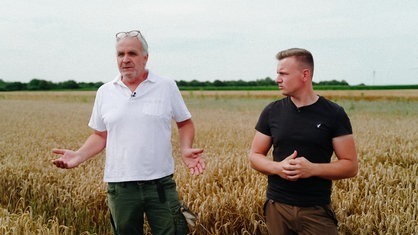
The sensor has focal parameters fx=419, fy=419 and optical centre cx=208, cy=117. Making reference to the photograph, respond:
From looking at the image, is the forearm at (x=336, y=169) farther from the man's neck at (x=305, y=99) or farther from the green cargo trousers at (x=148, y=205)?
the green cargo trousers at (x=148, y=205)

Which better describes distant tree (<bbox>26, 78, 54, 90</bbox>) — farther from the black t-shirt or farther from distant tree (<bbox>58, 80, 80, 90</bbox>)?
the black t-shirt

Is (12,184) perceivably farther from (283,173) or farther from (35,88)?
(35,88)

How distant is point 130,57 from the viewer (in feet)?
10.4

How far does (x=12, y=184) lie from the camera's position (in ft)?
22.4

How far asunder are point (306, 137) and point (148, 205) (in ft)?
4.44

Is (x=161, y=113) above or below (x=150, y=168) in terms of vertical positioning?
above

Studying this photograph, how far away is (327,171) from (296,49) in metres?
0.87

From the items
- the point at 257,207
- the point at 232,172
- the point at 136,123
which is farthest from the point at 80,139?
the point at 136,123

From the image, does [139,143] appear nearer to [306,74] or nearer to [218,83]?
[306,74]

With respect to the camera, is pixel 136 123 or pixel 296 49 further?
pixel 136 123

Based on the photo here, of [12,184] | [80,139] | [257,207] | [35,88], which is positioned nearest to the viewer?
[257,207]

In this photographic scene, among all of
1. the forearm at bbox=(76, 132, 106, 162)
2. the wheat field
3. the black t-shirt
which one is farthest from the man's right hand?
the black t-shirt

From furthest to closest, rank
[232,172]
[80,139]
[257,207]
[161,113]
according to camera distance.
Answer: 1. [80,139]
2. [232,172]
3. [257,207]
4. [161,113]

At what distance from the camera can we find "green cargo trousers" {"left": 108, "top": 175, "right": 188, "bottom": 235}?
10.7 ft
